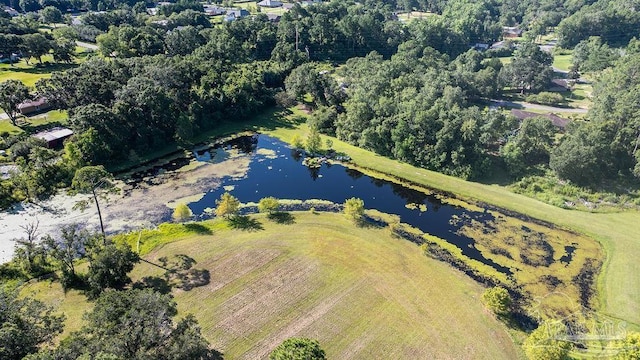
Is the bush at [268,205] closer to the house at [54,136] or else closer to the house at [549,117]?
the house at [54,136]

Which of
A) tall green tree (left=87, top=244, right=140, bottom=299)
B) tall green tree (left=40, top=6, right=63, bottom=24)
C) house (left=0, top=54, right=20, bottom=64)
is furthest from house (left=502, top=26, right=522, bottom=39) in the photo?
tall green tree (left=87, top=244, right=140, bottom=299)

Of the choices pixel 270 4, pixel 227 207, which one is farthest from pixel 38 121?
pixel 270 4

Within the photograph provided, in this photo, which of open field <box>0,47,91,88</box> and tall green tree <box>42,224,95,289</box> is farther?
open field <box>0,47,91,88</box>

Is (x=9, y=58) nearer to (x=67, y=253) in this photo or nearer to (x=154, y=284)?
(x=67, y=253)

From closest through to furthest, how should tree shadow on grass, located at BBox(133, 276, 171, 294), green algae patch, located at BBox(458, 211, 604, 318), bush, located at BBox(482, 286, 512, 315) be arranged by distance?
bush, located at BBox(482, 286, 512, 315)
tree shadow on grass, located at BBox(133, 276, 171, 294)
green algae patch, located at BBox(458, 211, 604, 318)

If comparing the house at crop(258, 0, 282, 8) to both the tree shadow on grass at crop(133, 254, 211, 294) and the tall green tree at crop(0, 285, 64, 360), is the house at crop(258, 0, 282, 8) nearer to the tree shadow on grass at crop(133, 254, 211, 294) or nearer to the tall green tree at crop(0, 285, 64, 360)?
the tree shadow on grass at crop(133, 254, 211, 294)

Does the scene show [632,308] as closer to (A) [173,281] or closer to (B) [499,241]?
(B) [499,241]

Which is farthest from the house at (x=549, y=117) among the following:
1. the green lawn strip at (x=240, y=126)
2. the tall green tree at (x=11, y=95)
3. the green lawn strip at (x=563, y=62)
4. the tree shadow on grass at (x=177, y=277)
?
the tall green tree at (x=11, y=95)
